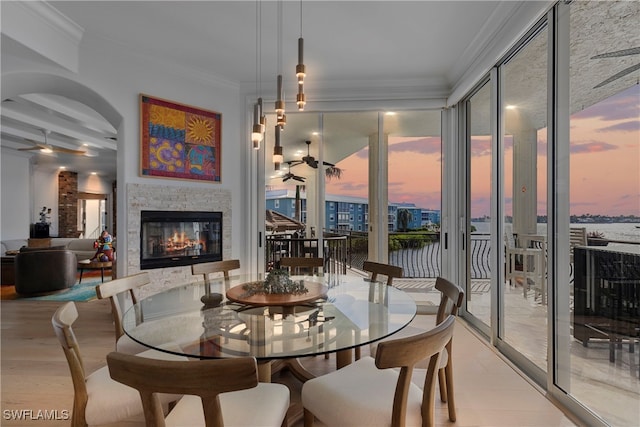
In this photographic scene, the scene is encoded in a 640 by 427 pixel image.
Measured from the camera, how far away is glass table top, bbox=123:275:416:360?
1455 millimetres

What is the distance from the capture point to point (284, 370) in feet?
8.10

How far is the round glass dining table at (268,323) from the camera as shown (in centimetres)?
146

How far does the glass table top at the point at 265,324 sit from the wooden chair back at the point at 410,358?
0.30 metres

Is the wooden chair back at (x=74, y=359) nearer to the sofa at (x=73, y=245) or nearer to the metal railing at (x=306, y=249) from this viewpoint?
the metal railing at (x=306, y=249)

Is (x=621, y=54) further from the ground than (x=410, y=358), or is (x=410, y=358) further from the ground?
(x=621, y=54)

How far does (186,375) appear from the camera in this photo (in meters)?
0.92

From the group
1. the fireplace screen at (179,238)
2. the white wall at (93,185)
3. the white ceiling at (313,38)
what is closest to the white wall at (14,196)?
the white wall at (93,185)

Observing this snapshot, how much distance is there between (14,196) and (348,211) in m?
7.95

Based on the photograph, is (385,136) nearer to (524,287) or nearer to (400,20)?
(400,20)

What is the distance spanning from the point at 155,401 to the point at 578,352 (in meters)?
2.40

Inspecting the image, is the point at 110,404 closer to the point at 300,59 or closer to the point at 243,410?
the point at 243,410

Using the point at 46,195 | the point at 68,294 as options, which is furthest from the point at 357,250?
the point at 46,195

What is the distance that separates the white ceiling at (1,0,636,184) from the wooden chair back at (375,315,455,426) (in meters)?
2.60

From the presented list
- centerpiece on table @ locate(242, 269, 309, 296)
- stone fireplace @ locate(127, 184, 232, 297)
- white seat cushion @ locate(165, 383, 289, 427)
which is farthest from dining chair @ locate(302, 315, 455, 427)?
stone fireplace @ locate(127, 184, 232, 297)
